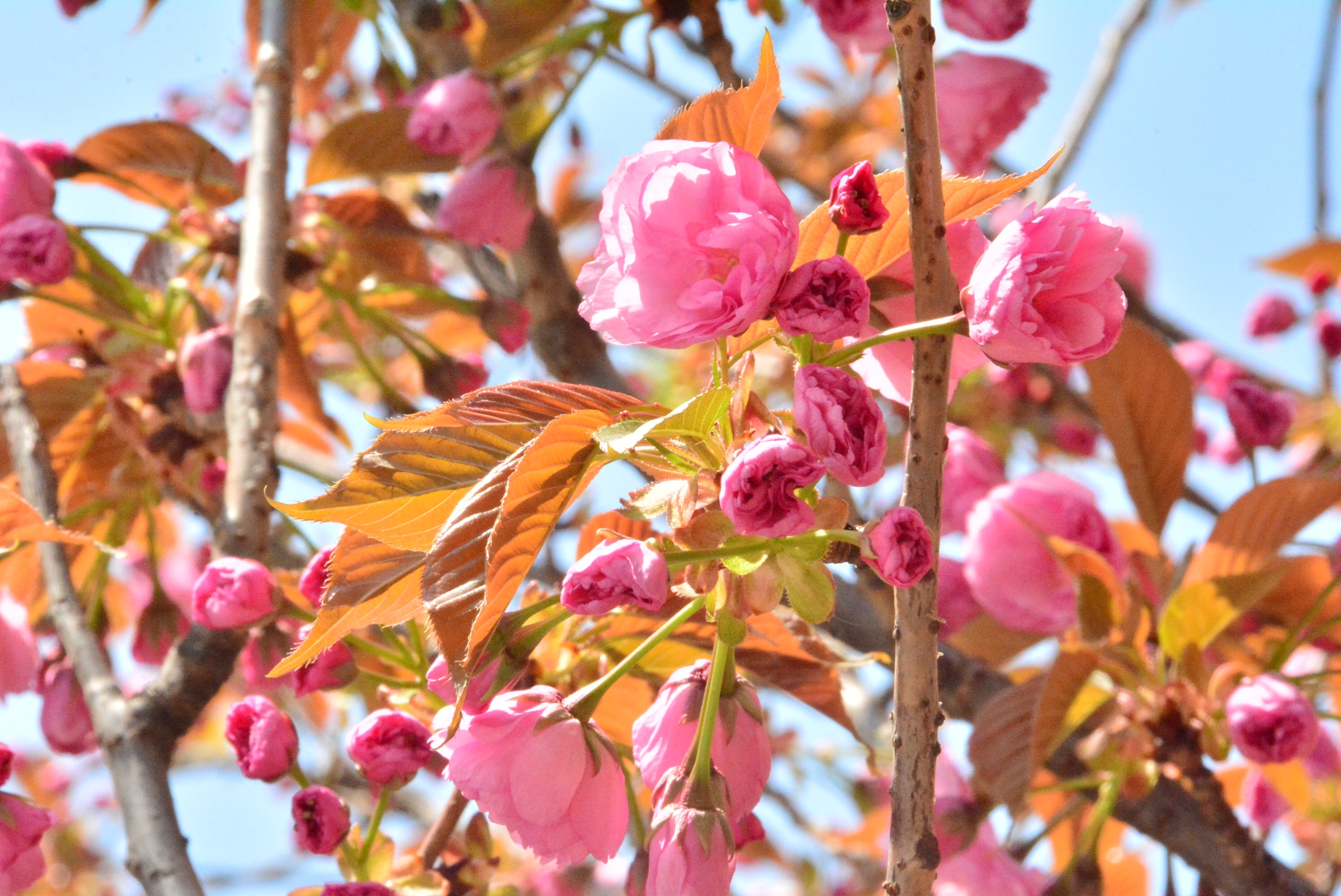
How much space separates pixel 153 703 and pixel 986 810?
76 cm

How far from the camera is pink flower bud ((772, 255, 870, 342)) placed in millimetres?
580

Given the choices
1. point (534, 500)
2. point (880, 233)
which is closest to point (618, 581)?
point (534, 500)

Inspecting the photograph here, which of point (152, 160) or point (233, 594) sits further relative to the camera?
point (152, 160)

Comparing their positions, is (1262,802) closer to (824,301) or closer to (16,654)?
(824,301)

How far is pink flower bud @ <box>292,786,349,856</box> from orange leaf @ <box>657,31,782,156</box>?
540 millimetres

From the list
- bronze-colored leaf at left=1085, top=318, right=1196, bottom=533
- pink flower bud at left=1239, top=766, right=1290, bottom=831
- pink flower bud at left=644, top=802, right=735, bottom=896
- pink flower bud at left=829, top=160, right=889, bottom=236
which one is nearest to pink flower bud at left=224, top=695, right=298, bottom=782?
pink flower bud at left=644, top=802, right=735, bottom=896

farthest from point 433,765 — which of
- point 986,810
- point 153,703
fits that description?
point 986,810

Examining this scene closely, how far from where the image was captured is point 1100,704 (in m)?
1.05

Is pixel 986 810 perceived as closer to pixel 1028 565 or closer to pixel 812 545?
pixel 1028 565

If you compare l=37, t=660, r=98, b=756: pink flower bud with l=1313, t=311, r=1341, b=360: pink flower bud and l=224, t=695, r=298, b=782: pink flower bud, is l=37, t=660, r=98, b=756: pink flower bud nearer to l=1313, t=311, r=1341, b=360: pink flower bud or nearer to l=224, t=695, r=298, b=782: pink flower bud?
l=224, t=695, r=298, b=782: pink flower bud

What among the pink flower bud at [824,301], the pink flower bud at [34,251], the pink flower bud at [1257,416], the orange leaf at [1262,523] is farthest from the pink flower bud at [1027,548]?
the pink flower bud at [34,251]

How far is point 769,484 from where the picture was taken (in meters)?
0.56

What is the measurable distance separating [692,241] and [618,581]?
189mm

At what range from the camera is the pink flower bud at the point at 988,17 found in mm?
1047
